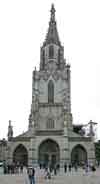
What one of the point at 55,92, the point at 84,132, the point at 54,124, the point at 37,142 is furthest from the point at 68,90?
the point at 84,132

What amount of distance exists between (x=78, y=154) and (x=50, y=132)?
7.48 meters

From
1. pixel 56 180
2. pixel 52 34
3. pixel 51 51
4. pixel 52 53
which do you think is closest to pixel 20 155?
pixel 52 53

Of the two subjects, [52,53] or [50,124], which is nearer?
[50,124]

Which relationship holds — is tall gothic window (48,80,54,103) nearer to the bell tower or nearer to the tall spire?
the bell tower

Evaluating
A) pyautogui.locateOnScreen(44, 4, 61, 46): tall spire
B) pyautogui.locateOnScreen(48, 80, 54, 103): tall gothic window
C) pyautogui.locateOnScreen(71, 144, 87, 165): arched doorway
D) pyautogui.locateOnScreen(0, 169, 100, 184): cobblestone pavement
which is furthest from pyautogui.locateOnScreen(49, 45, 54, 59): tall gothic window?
pyautogui.locateOnScreen(0, 169, 100, 184): cobblestone pavement

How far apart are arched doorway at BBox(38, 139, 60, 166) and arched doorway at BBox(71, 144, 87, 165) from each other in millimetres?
3390

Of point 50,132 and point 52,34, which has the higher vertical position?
point 52,34

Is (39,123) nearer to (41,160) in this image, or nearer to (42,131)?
(42,131)

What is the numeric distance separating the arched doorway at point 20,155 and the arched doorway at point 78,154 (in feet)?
31.1

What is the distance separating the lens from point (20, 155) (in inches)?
2468

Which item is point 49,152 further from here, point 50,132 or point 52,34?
point 52,34

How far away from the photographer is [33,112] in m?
62.6

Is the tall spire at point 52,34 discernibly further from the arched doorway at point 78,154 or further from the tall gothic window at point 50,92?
the arched doorway at point 78,154

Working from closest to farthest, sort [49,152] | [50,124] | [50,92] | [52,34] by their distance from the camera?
[49,152] → [50,124] → [50,92] → [52,34]
